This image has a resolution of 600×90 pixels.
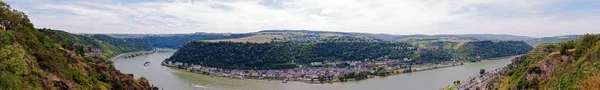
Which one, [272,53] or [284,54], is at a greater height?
[272,53]

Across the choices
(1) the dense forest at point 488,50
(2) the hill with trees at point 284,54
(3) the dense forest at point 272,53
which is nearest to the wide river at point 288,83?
(3) the dense forest at point 272,53

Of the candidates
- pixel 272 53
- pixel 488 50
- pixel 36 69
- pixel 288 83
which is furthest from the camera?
pixel 488 50

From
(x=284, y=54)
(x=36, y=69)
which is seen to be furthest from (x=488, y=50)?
(x=36, y=69)

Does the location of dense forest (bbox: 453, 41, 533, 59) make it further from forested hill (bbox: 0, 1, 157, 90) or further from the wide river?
forested hill (bbox: 0, 1, 157, 90)

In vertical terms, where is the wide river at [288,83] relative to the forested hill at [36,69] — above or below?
below

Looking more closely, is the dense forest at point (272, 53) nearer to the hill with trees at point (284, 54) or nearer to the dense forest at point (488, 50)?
the hill with trees at point (284, 54)

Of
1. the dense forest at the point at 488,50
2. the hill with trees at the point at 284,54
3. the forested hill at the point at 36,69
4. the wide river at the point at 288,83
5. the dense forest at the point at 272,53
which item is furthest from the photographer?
the dense forest at the point at 488,50

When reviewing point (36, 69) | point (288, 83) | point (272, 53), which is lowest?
point (288, 83)

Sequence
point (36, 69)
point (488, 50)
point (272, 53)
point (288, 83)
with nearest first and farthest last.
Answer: point (36, 69) < point (288, 83) < point (272, 53) < point (488, 50)

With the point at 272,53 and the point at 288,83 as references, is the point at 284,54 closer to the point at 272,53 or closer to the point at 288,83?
the point at 272,53
